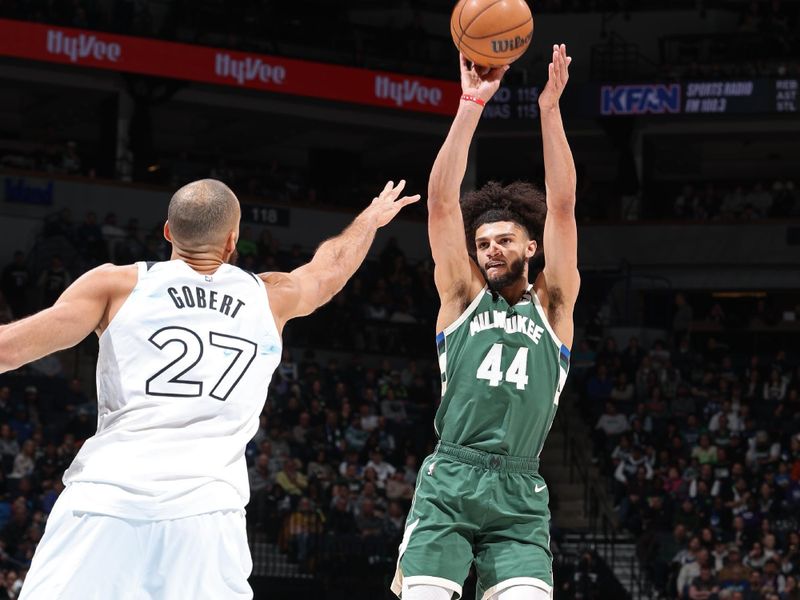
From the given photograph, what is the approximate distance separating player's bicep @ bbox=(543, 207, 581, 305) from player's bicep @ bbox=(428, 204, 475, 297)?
0.40 m

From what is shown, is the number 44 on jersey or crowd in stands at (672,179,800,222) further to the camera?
crowd in stands at (672,179,800,222)

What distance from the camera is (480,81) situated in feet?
20.8

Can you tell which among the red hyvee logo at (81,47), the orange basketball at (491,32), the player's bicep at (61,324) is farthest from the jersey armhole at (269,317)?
the red hyvee logo at (81,47)

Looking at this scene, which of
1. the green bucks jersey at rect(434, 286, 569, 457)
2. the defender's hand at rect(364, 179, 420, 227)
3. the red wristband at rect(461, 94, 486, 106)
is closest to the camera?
the defender's hand at rect(364, 179, 420, 227)

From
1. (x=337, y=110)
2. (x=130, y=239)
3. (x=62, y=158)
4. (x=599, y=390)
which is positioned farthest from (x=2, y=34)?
(x=599, y=390)

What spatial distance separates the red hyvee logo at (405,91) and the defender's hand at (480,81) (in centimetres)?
1904

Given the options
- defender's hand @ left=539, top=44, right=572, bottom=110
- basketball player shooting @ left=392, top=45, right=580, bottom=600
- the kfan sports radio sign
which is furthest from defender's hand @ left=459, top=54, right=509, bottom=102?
the kfan sports radio sign

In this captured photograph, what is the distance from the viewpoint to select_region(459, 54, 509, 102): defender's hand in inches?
245

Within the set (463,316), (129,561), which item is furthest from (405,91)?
(129,561)

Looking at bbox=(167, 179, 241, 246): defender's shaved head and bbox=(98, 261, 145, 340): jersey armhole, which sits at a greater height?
bbox=(167, 179, 241, 246): defender's shaved head

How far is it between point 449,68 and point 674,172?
7.29m

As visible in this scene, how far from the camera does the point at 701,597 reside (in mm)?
16297

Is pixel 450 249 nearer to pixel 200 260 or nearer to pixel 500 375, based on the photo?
pixel 500 375

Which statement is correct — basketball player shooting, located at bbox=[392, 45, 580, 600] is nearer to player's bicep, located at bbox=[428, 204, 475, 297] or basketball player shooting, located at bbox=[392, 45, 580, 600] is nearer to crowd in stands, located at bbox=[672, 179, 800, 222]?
player's bicep, located at bbox=[428, 204, 475, 297]
